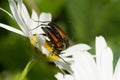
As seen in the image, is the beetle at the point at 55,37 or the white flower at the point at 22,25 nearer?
the white flower at the point at 22,25

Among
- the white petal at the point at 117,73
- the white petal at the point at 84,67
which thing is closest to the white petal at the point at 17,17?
the white petal at the point at 84,67

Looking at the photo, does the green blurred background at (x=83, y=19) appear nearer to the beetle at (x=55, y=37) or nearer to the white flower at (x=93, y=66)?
the beetle at (x=55, y=37)

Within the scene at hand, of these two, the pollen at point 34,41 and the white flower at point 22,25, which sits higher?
the white flower at point 22,25

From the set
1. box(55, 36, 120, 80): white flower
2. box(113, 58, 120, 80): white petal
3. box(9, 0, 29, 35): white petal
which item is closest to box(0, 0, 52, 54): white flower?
box(9, 0, 29, 35): white petal

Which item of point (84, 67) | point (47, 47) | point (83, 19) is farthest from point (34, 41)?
point (83, 19)

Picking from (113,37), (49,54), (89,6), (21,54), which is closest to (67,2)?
(89,6)

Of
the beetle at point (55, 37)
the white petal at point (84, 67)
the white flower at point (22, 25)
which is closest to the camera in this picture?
the white petal at point (84, 67)

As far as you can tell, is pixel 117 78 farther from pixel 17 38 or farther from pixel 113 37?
pixel 113 37

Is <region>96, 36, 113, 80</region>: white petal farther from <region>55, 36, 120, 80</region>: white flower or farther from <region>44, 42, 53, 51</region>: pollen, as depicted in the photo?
Result: <region>44, 42, 53, 51</region>: pollen
